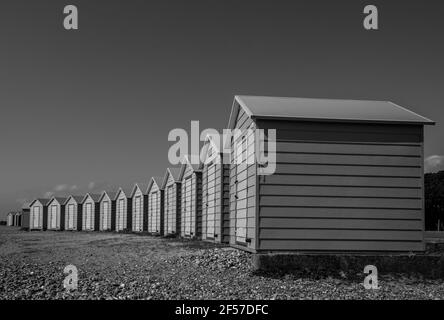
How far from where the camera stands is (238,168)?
55.4 ft

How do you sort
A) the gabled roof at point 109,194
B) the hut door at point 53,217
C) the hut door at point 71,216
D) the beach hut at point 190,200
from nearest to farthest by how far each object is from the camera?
1. the beach hut at point 190,200
2. the gabled roof at point 109,194
3. the hut door at point 71,216
4. the hut door at point 53,217

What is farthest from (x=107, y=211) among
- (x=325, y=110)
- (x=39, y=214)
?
(x=325, y=110)

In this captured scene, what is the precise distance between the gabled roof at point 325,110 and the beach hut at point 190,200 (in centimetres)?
1086

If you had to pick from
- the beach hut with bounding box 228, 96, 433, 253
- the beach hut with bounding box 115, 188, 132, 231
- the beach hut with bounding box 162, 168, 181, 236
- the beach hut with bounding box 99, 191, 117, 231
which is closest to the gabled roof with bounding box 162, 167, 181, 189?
the beach hut with bounding box 162, 168, 181, 236

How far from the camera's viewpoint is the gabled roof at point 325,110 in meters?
14.2

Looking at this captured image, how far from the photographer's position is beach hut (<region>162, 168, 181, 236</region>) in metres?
33.0

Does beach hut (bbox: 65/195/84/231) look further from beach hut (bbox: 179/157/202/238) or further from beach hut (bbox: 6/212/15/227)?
beach hut (bbox: 6/212/15/227)

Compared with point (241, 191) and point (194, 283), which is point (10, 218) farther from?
point (194, 283)

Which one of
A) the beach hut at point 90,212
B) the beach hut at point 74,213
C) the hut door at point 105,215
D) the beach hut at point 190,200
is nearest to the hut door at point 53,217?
the beach hut at point 74,213

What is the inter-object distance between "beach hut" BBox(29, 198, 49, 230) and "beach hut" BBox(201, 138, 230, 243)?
43379 mm

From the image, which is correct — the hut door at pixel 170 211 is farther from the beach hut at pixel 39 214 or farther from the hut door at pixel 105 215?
the beach hut at pixel 39 214
